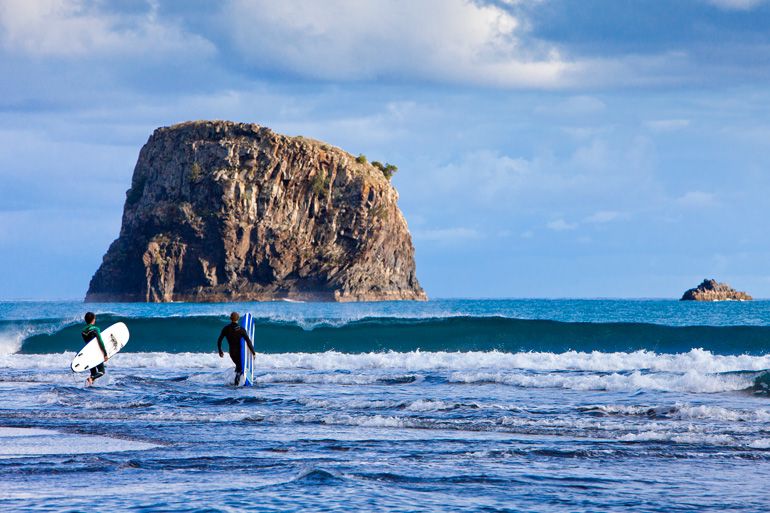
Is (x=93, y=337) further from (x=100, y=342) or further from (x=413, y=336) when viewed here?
(x=413, y=336)

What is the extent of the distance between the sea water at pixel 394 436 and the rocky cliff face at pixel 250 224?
349ft

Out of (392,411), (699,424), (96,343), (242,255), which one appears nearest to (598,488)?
(699,424)

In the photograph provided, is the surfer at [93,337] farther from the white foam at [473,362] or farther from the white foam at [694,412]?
the white foam at [694,412]

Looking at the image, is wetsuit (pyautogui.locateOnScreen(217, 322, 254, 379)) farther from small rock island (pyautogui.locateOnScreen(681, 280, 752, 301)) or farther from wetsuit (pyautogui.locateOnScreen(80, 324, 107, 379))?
small rock island (pyautogui.locateOnScreen(681, 280, 752, 301))

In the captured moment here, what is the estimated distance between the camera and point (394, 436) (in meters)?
10.8


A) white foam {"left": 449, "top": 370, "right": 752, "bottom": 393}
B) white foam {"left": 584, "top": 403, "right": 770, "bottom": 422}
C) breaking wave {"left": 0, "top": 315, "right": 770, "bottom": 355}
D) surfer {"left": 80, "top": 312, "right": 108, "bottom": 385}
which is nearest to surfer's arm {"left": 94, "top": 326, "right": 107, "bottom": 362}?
surfer {"left": 80, "top": 312, "right": 108, "bottom": 385}

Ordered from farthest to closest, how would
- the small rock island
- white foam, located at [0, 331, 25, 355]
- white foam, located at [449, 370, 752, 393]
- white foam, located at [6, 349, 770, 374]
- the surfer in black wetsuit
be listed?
the small rock island → white foam, located at [0, 331, 25, 355] → white foam, located at [6, 349, 770, 374] → the surfer in black wetsuit → white foam, located at [449, 370, 752, 393]

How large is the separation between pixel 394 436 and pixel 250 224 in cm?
12138

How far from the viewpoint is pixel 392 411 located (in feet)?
43.6

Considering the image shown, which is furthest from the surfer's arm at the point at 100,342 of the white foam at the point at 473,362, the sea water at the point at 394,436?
the white foam at the point at 473,362

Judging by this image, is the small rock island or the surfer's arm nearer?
the surfer's arm

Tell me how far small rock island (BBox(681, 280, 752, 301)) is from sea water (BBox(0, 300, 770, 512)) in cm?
11576

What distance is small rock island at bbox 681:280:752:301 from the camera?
133m

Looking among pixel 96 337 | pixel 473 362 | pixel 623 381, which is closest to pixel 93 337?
pixel 96 337
